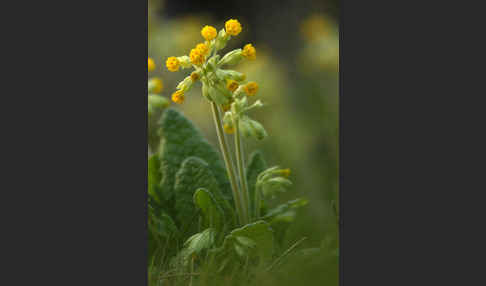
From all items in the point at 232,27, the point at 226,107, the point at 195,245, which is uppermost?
the point at 232,27

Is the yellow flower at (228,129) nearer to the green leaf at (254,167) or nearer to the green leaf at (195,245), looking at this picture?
the green leaf at (254,167)

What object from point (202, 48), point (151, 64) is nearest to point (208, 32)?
point (202, 48)

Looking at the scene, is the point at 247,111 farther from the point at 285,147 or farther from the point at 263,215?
the point at 263,215

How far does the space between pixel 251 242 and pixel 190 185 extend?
1.54 feet

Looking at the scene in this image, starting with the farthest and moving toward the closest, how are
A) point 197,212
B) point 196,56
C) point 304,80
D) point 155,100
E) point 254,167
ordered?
point 155,100 → point 254,167 → point 197,212 → point 304,80 → point 196,56

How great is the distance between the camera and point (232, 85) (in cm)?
290

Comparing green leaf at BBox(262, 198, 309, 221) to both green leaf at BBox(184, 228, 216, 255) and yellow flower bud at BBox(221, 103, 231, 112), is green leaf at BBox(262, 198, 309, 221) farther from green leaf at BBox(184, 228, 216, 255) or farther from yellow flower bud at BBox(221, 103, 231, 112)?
yellow flower bud at BBox(221, 103, 231, 112)

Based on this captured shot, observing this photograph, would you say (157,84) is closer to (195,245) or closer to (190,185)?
(190,185)

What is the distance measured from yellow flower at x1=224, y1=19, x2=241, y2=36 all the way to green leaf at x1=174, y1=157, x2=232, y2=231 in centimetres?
69

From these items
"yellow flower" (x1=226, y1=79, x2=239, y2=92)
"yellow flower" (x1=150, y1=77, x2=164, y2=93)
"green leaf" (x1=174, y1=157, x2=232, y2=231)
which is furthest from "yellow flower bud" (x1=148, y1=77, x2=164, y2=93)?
"yellow flower" (x1=226, y1=79, x2=239, y2=92)

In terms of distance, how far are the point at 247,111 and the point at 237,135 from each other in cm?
13

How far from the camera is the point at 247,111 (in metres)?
3.01

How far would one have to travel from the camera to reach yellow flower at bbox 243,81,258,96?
116 inches

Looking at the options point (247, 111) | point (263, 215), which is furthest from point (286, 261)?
point (247, 111)
